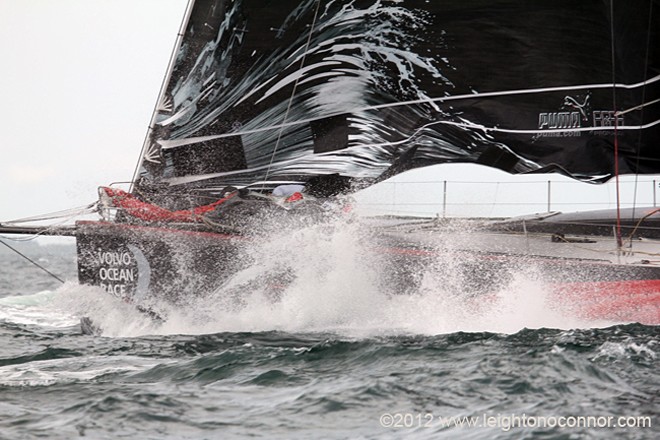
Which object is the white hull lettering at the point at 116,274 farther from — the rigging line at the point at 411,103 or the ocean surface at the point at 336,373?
the rigging line at the point at 411,103

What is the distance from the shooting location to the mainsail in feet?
28.3

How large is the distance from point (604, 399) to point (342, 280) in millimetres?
3356

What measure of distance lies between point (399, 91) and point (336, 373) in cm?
386

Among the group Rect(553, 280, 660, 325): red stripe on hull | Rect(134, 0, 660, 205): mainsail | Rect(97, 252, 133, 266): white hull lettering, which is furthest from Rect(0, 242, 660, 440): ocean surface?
Rect(134, 0, 660, 205): mainsail

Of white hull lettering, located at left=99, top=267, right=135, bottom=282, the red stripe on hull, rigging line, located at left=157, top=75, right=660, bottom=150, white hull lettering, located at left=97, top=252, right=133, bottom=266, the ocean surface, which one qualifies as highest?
rigging line, located at left=157, top=75, right=660, bottom=150

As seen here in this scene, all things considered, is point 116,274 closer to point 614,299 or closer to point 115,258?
point 115,258

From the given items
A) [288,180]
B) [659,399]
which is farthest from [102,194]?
[659,399]

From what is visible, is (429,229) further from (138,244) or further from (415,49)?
(138,244)

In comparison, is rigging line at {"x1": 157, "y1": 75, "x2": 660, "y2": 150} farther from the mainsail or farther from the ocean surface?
the ocean surface

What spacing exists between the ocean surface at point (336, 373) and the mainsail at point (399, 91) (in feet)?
5.08

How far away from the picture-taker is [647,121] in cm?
871

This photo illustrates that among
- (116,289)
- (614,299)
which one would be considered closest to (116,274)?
(116,289)

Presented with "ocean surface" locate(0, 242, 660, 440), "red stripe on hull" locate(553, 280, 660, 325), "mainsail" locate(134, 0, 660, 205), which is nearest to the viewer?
"ocean surface" locate(0, 242, 660, 440)

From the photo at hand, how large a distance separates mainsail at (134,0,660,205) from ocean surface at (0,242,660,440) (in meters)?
1.55
